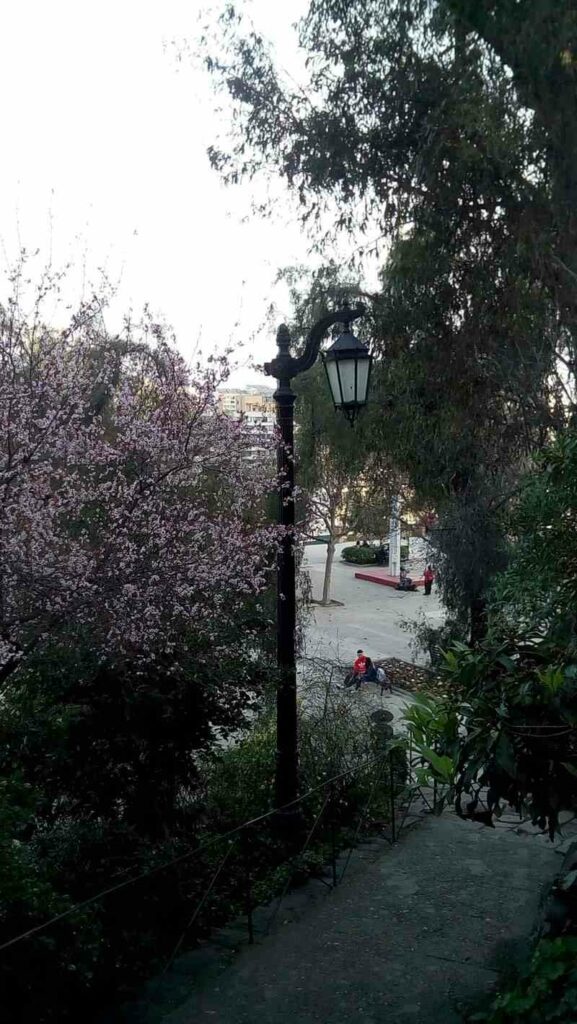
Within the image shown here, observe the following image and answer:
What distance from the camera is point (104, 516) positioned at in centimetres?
705

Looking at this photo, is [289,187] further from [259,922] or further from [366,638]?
[366,638]

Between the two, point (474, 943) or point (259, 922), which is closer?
point (474, 943)

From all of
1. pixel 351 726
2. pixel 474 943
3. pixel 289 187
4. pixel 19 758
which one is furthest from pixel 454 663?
pixel 289 187

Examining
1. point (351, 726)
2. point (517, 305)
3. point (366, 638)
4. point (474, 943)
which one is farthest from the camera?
point (366, 638)

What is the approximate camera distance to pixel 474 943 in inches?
207

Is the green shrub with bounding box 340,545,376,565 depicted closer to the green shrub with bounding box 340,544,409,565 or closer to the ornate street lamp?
the green shrub with bounding box 340,544,409,565

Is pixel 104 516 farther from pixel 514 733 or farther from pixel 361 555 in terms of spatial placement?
pixel 361 555

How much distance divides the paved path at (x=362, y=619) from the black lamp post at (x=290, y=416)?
8.64 meters

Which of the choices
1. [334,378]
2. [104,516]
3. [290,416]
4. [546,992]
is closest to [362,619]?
[104,516]

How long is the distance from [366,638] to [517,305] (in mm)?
12549

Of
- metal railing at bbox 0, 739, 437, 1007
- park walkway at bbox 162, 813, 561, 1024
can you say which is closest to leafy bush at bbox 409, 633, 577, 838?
park walkway at bbox 162, 813, 561, 1024

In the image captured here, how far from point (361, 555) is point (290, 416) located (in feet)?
97.5

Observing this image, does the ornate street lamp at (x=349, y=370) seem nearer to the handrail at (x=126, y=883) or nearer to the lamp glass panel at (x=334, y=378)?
→ the lamp glass panel at (x=334, y=378)

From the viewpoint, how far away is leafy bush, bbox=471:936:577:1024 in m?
3.08
